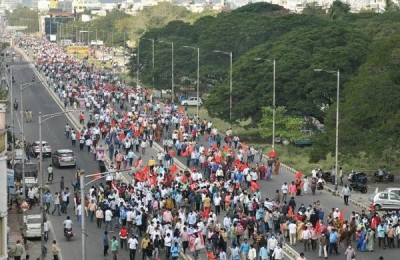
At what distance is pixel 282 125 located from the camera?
65.1m

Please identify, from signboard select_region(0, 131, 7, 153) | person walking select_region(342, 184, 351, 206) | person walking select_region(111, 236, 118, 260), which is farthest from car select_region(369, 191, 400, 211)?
signboard select_region(0, 131, 7, 153)

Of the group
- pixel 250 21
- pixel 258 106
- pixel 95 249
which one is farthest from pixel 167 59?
pixel 95 249

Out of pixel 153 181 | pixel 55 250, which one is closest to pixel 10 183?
pixel 153 181

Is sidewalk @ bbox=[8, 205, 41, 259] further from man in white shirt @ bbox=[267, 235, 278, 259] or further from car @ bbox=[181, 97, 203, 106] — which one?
car @ bbox=[181, 97, 203, 106]

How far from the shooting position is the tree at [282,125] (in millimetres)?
64688

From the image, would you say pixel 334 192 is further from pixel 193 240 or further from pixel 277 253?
pixel 277 253

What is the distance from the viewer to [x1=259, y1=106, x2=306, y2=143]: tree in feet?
212

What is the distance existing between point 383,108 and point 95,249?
20154mm

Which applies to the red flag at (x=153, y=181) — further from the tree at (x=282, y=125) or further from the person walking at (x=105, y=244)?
the tree at (x=282, y=125)

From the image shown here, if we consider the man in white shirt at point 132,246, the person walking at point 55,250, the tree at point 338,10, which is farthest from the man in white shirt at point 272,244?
the tree at point 338,10

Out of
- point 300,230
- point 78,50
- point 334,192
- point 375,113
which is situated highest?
point 375,113

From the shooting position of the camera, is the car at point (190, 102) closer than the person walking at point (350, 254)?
No

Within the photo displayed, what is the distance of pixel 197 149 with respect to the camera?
56.0 metres

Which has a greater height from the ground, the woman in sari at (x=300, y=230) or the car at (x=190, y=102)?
the woman in sari at (x=300, y=230)
